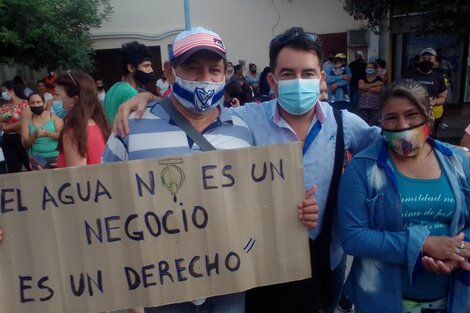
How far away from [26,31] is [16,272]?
10.7 metres

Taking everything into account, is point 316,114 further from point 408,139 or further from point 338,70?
point 338,70

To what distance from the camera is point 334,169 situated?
6.35 ft

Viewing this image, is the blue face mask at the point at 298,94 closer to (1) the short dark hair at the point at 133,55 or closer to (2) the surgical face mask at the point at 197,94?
(2) the surgical face mask at the point at 197,94

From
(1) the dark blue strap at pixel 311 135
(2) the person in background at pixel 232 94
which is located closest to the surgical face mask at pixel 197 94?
(1) the dark blue strap at pixel 311 135

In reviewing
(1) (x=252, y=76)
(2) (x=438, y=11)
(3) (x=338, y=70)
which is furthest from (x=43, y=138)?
(1) (x=252, y=76)

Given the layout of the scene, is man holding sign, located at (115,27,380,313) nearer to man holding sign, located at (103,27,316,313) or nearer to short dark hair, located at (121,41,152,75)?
man holding sign, located at (103,27,316,313)

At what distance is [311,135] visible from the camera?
6.40 ft

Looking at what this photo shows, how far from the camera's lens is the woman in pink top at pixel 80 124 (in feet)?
9.35

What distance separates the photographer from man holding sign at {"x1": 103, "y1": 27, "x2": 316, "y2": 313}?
178cm

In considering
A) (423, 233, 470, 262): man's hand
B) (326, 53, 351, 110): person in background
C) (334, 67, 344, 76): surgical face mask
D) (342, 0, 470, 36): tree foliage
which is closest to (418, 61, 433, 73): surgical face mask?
(342, 0, 470, 36): tree foliage

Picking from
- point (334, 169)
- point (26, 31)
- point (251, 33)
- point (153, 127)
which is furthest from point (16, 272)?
point (251, 33)

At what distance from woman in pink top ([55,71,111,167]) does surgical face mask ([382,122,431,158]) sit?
2.01 meters

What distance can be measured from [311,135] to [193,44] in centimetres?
68

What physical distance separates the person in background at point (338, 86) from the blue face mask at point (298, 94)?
7.76 meters
